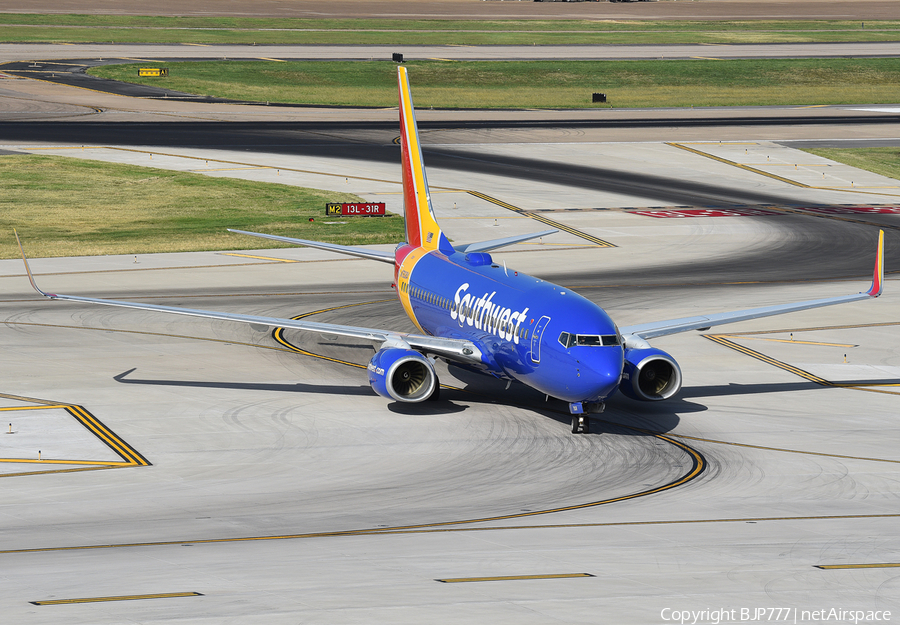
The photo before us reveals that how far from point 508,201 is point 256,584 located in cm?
5936

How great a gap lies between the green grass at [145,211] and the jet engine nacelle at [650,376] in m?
33.2

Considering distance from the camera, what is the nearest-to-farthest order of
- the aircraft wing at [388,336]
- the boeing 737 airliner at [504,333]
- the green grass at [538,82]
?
the boeing 737 airliner at [504,333], the aircraft wing at [388,336], the green grass at [538,82]

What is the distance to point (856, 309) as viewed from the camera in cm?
5406

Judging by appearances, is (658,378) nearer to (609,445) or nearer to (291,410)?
(609,445)

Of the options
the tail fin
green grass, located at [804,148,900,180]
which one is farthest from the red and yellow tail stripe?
green grass, located at [804,148,900,180]

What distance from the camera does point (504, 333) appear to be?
36344 millimetres

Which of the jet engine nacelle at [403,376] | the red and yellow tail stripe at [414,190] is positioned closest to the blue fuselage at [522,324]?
the red and yellow tail stripe at [414,190]

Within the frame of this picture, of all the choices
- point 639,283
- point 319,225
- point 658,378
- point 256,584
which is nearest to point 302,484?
point 256,584

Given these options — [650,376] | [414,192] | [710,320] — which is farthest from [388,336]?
[710,320]

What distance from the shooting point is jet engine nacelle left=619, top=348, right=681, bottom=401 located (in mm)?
36688

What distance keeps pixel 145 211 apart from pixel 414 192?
3680 centimetres

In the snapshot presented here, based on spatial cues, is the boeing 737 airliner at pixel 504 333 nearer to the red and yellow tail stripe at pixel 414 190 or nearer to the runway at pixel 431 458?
the red and yellow tail stripe at pixel 414 190

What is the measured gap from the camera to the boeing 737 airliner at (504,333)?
33594 mm

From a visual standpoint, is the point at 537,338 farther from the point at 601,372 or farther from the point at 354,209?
the point at 354,209
